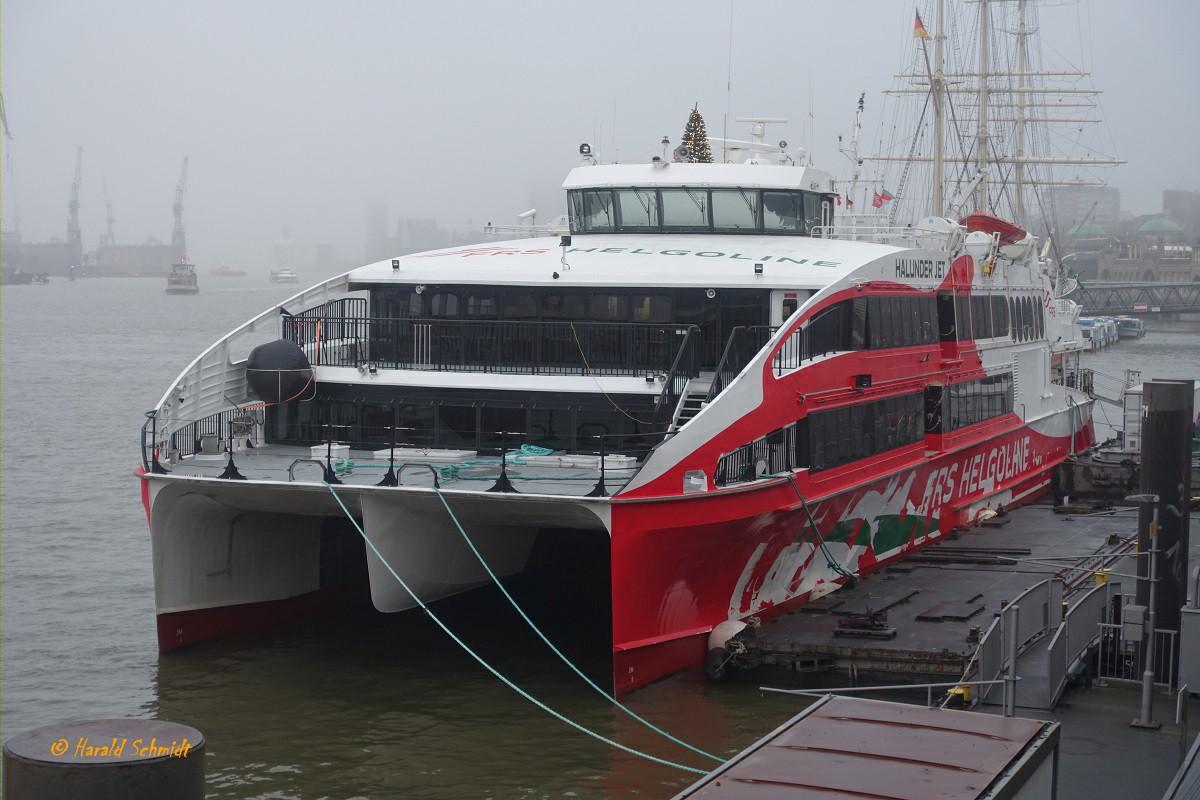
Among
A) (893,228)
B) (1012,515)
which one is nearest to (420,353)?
(893,228)

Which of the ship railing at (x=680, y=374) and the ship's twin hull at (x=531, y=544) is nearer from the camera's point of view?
the ship's twin hull at (x=531, y=544)

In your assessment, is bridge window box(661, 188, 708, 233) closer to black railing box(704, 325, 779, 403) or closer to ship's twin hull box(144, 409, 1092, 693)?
black railing box(704, 325, 779, 403)

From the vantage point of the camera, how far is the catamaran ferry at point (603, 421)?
580 inches

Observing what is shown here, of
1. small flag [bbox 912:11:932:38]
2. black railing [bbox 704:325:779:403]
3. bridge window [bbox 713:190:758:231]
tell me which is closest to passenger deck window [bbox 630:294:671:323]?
black railing [bbox 704:325:779:403]

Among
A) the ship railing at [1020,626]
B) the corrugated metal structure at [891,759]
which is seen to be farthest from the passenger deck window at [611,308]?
the corrugated metal structure at [891,759]

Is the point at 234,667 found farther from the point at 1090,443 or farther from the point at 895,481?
the point at 1090,443

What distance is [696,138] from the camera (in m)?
27.6

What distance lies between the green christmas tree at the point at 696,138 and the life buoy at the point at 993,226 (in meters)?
5.16

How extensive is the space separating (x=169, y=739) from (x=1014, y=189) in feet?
204

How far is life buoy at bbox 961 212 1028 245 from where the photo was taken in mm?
25328

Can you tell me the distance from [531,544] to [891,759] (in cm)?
1077

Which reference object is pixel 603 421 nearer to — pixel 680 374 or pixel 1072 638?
pixel 680 374

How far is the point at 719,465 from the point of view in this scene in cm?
1476

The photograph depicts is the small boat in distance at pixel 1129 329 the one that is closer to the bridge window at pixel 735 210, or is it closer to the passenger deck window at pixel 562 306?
the bridge window at pixel 735 210
